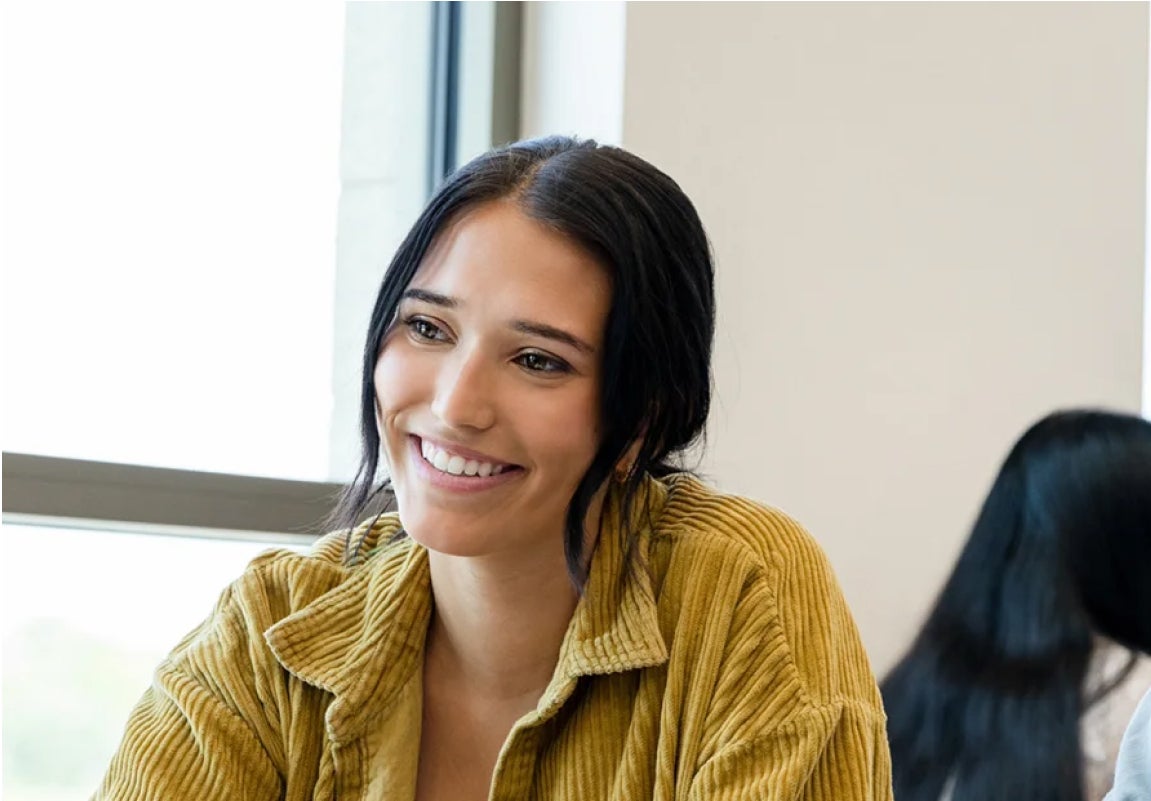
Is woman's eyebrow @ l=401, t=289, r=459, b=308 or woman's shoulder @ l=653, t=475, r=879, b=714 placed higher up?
woman's eyebrow @ l=401, t=289, r=459, b=308

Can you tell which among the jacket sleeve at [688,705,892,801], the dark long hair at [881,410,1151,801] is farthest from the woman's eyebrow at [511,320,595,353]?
the dark long hair at [881,410,1151,801]

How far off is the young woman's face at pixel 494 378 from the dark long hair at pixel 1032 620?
29.9 inches

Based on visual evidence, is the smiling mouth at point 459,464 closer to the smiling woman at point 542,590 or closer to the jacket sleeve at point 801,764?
the smiling woman at point 542,590

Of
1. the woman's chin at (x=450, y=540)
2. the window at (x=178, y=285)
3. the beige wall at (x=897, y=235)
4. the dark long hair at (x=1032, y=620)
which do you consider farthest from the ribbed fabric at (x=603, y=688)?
the beige wall at (x=897, y=235)

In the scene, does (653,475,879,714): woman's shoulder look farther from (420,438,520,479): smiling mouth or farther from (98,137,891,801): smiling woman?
(420,438,520,479): smiling mouth

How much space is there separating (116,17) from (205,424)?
1.95 ft

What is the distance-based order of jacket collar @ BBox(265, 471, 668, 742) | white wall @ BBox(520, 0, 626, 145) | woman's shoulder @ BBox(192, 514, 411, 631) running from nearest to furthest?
jacket collar @ BBox(265, 471, 668, 742), woman's shoulder @ BBox(192, 514, 411, 631), white wall @ BBox(520, 0, 626, 145)

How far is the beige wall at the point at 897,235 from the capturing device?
7.84 ft

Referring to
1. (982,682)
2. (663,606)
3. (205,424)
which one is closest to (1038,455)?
(982,682)

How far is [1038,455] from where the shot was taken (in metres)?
2.12

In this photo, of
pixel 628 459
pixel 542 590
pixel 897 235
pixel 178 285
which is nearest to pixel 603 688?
pixel 542 590

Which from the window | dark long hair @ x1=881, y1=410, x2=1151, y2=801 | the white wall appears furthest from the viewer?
the white wall

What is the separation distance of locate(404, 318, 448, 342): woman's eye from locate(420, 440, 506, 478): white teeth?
0.10m

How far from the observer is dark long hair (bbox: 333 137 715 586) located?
1.46 metres
